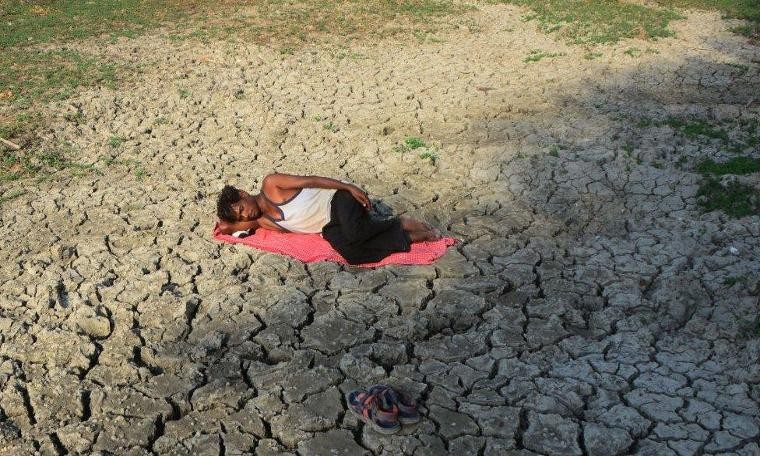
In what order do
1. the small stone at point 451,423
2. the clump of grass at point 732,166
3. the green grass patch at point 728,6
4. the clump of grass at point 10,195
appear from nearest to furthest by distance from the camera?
1. the small stone at point 451,423
2. the clump of grass at point 10,195
3. the clump of grass at point 732,166
4. the green grass patch at point 728,6

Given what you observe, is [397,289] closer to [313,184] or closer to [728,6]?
[313,184]

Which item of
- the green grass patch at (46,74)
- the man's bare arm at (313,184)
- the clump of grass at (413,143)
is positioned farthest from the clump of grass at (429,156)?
the green grass patch at (46,74)

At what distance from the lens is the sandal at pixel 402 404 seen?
11.9 ft

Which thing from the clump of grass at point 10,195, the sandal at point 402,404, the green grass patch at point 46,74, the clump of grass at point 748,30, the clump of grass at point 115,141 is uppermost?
the clump of grass at point 748,30

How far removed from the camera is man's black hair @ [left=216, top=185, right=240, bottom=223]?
511 centimetres

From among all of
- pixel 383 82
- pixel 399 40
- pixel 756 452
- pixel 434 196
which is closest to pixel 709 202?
pixel 434 196

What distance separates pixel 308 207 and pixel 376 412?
1.90 meters

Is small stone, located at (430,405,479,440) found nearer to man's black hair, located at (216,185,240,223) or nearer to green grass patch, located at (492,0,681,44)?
man's black hair, located at (216,185,240,223)

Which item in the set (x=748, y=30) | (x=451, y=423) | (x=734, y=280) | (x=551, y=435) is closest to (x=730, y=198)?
(x=734, y=280)

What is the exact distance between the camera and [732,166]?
19.5 ft

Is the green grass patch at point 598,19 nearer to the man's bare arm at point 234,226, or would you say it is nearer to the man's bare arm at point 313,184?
the man's bare arm at point 313,184

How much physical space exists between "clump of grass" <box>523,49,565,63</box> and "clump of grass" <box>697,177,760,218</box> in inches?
137

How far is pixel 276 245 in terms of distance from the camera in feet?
16.7

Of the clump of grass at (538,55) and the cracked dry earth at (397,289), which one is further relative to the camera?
the clump of grass at (538,55)
